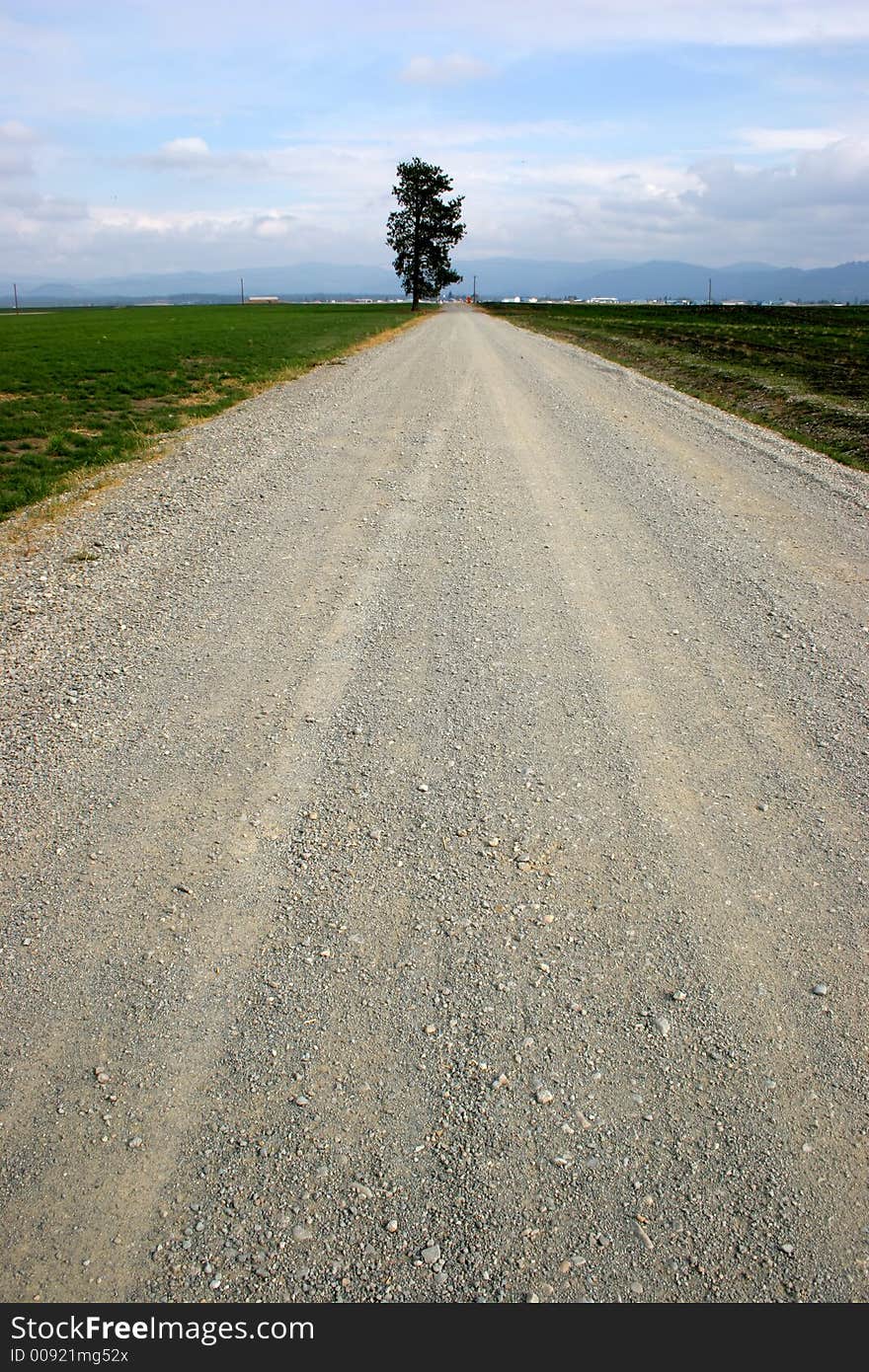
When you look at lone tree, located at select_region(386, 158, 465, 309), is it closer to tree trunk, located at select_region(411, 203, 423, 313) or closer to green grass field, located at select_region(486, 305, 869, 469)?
tree trunk, located at select_region(411, 203, 423, 313)

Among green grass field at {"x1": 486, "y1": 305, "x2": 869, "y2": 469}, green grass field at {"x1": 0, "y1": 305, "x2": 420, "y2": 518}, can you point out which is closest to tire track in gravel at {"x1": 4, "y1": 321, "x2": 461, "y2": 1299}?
green grass field at {"x1": 0, "y1": 305, "x2": 420, "y2": 518}

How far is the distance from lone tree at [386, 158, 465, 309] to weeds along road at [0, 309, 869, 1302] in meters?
81.9

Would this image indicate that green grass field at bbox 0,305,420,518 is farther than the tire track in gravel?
Yes

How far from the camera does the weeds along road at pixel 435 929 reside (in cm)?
242

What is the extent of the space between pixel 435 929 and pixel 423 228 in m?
87.5

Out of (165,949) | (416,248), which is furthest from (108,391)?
(416,248)

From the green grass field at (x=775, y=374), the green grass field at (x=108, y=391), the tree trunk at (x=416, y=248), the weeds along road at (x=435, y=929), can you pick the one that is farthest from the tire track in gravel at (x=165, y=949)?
the tree trunk at (x=416, y=248)

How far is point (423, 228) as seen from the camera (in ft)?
261

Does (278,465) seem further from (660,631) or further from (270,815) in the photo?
(270,815)

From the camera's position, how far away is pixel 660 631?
6242 millimetres

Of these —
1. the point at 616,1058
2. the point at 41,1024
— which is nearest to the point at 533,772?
the point at 616,1058

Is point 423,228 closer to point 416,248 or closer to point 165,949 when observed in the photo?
point 416,248

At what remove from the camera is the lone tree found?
78.1 m

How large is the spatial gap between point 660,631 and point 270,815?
3.35m
